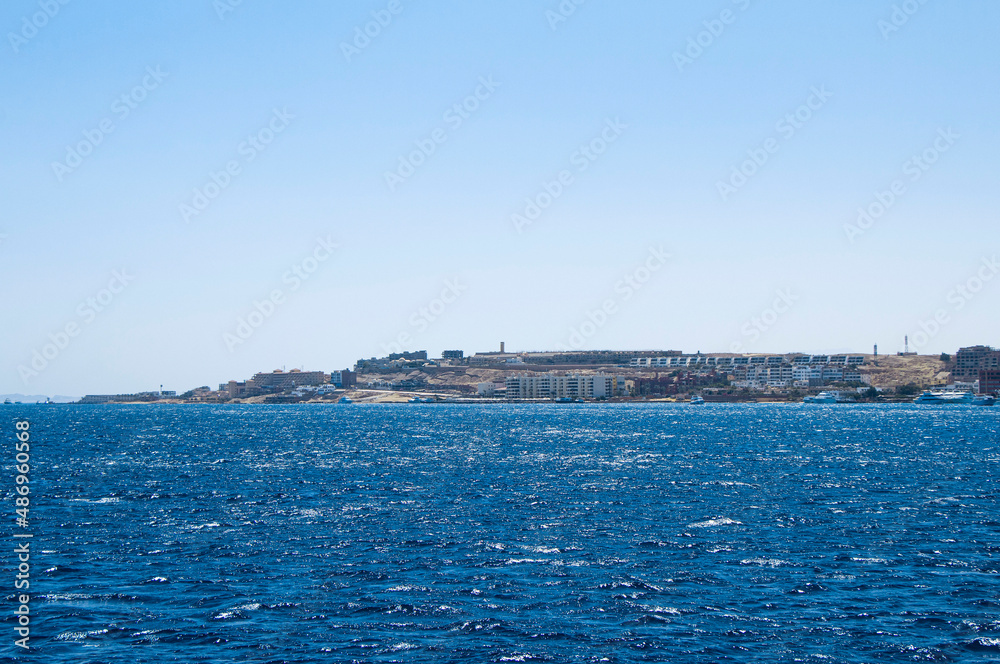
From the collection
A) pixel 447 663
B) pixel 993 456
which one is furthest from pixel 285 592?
pixel 993 456

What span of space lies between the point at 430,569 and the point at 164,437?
11266 cm

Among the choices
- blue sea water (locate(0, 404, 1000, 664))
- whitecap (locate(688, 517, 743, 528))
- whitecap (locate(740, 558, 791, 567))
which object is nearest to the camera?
blue sea water (locate(0, 404, 1000, 664))


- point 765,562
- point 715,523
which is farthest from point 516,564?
point 715,523

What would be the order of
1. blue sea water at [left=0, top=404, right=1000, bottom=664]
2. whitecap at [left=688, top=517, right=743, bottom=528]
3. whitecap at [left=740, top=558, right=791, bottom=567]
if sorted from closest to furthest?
1. blue sea water at [left=0, top=404, right=1000, bottom=664]
2. whitecap at [left=740, top=558, right=791, bottom=567]
3. whitecap at [left=688, top=517, right=743, bottom=528]

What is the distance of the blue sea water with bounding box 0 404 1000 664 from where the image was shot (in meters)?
27.5

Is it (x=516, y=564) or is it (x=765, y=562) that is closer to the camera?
(x=516, y=564)

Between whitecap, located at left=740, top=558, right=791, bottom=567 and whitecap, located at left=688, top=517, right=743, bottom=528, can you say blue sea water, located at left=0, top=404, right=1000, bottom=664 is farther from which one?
whitecap, located at left=688, top=517, right=743, bottom=528

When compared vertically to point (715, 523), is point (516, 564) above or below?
above

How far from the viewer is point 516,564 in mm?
37875

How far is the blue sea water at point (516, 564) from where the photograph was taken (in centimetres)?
2748

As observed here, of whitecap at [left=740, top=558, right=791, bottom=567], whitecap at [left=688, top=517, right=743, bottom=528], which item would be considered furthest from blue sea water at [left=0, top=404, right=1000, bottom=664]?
whitecap at [left=688, top=517, right=743, bottom=528]

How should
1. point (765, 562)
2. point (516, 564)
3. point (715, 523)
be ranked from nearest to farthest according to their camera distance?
point (516, 564) < point (765, 562) < point (715, 523)

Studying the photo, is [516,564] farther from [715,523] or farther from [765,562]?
[715,523]

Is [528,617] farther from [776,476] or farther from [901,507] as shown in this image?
[776,476]
